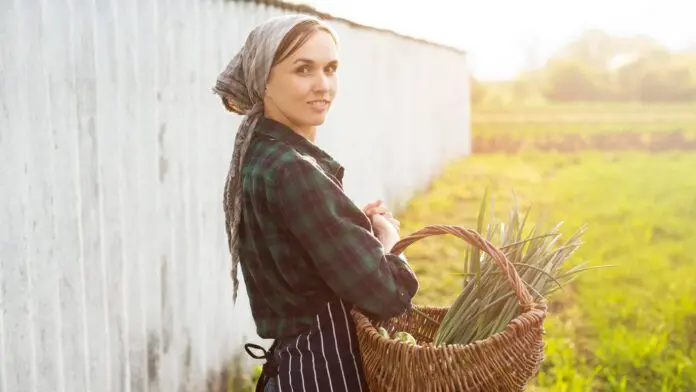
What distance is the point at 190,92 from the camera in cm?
373

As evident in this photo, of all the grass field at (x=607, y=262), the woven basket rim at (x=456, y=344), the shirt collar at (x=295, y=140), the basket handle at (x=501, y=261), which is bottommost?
the grass field at (x=607, y=262)

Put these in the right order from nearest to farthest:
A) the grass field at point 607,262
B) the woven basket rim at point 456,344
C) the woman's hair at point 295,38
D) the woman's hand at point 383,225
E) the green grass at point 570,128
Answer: the woven basket rim at point 456,344 < the woman's hair at point 295,38 < the woman's hand at point 383,225 < the grass field at point 607,262 < the green grass at point 570,128

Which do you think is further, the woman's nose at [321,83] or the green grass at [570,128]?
the green grass at [570,128]

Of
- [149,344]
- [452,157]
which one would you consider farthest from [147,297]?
[452,157]

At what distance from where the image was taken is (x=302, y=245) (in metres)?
1.79

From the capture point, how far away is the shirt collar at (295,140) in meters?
1.93

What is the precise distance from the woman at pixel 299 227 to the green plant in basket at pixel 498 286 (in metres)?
0.30

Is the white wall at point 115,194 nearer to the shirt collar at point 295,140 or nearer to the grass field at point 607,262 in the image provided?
the shirt collar at point 295,140

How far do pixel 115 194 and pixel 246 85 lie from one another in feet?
4.44

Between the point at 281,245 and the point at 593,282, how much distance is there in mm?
5048

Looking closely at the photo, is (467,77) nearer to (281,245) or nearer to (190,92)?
(190,92)

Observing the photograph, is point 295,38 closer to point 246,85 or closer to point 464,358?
point 246,85

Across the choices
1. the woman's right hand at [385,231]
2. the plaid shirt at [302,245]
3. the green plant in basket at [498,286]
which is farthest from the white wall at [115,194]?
the green plant in basket at [498,286]

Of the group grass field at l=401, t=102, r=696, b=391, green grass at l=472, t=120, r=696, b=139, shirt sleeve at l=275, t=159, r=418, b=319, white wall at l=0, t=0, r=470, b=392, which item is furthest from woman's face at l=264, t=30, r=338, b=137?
green grass at l=472, t=120, r=696, b=139
